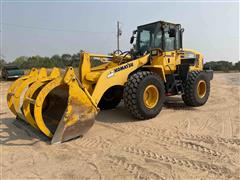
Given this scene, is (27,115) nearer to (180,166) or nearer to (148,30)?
(180,166)

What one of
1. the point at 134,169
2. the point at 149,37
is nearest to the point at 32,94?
the point at 134,169

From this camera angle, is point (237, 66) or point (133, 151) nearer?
point (133, 151)

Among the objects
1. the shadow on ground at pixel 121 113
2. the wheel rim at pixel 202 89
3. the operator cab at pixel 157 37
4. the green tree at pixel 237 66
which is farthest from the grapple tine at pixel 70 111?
the green tree at pixel 237 66

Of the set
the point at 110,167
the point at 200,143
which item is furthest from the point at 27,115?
the point at 200,143

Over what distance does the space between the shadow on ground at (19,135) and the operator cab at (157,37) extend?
3.32 metres

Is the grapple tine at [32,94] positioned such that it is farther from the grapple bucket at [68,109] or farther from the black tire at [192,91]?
the black tire at [192,91]

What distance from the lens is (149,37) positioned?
6621 mm

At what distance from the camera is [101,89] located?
16.5 feet

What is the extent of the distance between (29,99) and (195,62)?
5.34 metres

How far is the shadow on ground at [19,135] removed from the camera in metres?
4.32

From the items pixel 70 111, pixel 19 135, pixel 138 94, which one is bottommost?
pixel 19 135

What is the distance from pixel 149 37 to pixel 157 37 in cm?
23

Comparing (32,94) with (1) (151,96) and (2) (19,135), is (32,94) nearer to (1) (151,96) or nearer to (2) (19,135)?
(2) (19,135)

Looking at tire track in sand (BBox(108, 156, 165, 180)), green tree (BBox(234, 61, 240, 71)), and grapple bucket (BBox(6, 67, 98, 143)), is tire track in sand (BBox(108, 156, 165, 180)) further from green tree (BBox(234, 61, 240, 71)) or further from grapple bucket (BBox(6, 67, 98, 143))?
green tree (BBox(234, 61, 240, 71))
